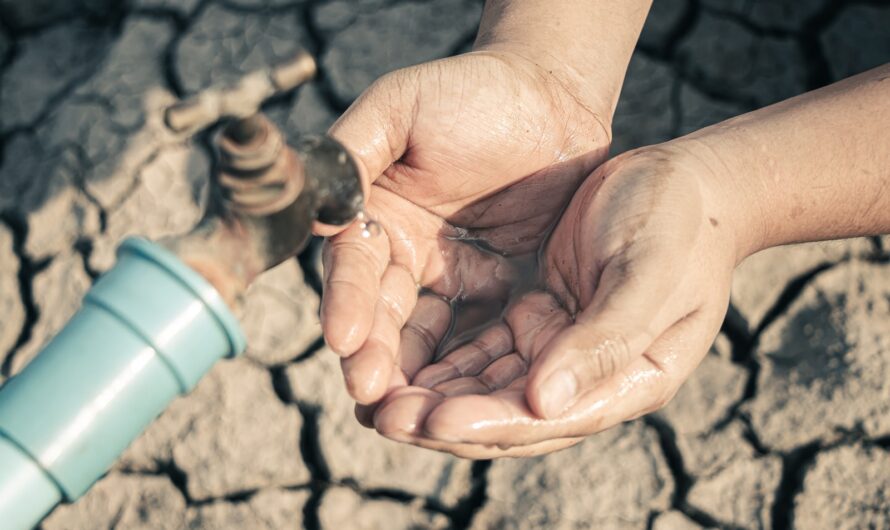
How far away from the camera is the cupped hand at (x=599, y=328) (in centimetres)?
114

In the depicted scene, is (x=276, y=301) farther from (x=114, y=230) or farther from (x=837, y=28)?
(x=837, y=28)

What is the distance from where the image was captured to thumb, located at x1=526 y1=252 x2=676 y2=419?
1.12m

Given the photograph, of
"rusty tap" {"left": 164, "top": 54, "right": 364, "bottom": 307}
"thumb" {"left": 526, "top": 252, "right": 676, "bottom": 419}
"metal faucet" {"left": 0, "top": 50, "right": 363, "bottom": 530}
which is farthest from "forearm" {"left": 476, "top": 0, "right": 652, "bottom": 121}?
"metal faucet" {"left": 0, "top": 50, "right": 363, "bottom": 530}

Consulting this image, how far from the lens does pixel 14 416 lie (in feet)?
2.93

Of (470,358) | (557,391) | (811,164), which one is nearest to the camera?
(557,391)

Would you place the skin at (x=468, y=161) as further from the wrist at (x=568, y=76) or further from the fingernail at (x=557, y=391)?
the fingernail at (x=557, y=391)

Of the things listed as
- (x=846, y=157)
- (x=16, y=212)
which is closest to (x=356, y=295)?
(x=846, y=157)

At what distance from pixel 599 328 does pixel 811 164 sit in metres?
0.65

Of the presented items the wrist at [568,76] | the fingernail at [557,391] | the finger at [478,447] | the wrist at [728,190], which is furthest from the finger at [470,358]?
the wrist at [568,76]

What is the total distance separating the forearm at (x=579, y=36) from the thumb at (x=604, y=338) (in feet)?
2.01

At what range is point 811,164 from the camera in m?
1.49

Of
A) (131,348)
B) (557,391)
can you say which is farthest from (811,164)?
(131,348)

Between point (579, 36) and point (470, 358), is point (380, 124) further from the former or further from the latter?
point (579, 36)

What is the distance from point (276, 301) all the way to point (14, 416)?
42.7 inches
